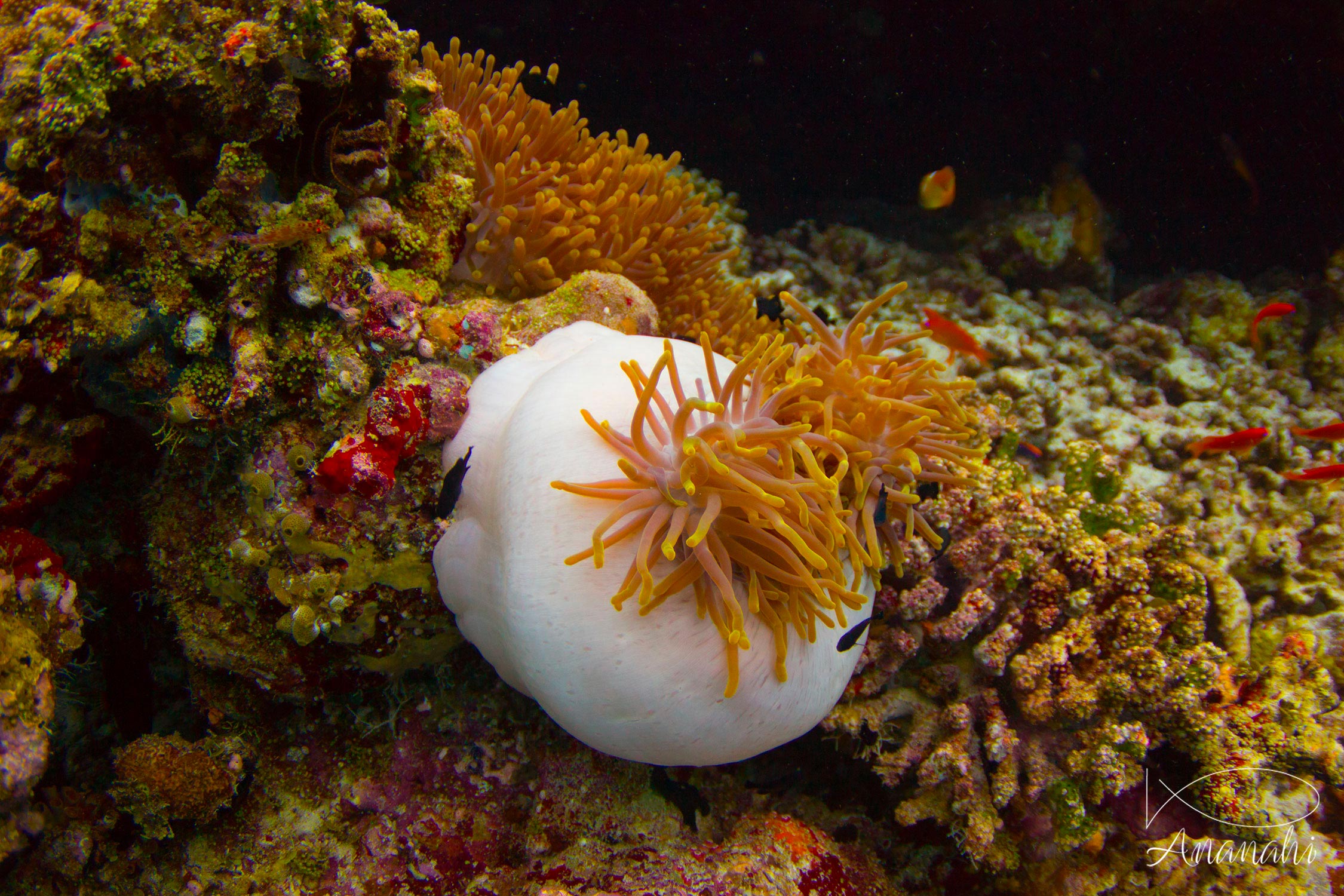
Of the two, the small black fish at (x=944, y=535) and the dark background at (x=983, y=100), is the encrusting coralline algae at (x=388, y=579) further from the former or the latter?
the dark background at (x=983, y=100)

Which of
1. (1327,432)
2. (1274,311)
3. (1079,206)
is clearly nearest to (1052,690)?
(1327,432)

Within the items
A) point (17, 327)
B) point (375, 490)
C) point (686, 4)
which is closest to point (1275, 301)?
point (686, 4)

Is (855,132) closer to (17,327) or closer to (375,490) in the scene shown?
(375,490)

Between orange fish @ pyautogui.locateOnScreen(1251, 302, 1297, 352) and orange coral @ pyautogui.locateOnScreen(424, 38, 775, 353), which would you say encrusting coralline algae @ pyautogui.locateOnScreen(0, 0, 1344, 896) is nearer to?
orange coral @ pyautogui.locateOnScreen(424, 38, 775, 353)

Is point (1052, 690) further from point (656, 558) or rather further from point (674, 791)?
point (656, 558)

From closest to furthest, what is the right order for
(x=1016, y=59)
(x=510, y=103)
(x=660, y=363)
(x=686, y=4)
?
(x=660, y=363) → (x=510, y=103) → (x=686, y=4) → (x=1016, y=59)

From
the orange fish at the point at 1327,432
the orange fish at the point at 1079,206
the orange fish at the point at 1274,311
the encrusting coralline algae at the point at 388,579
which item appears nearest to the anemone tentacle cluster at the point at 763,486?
the encrusting coralline algae at the point at 388,579

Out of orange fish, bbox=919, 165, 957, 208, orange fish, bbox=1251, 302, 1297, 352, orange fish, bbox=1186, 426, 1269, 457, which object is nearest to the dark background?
orange fish, bbox=919, 165, 957, 208
